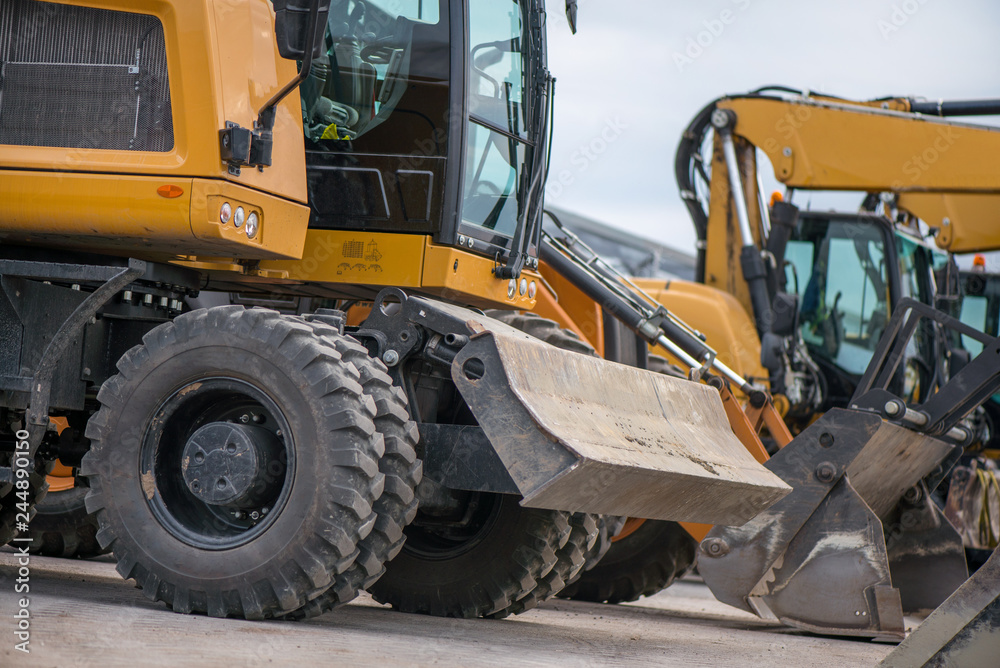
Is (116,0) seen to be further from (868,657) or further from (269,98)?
(868,657)

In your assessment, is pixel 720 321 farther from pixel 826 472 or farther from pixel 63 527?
pixel 63 527

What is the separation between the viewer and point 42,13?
496cm

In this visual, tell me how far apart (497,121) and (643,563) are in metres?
2.73

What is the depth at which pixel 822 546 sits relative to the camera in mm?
5527

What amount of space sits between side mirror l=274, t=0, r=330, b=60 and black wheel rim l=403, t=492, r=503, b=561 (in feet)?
6.78

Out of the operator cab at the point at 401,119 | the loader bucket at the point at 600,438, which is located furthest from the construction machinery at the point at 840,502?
the operator cab at the point at 401,119

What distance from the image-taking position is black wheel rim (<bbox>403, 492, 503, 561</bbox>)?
5.25 metres

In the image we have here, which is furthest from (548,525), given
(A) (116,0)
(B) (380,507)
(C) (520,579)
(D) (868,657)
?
(A) (116,0)

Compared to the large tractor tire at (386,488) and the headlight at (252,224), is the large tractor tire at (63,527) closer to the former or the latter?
the headlight at (252,224)

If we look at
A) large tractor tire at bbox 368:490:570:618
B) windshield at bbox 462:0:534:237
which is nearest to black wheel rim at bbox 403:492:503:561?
large tractor tire at bbox 368:490:570:618

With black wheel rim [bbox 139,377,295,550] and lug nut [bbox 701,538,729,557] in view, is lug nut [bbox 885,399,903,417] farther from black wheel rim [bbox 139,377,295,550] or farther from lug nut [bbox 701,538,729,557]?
black wheel rim [bbox 139,377,295,550]

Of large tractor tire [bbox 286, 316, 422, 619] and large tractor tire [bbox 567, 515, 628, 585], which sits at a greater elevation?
large tractor tire [bbox 286, 316, 422, 619]

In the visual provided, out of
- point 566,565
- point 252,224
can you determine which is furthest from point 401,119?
point 566,565

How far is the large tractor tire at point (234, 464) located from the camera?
423cm
